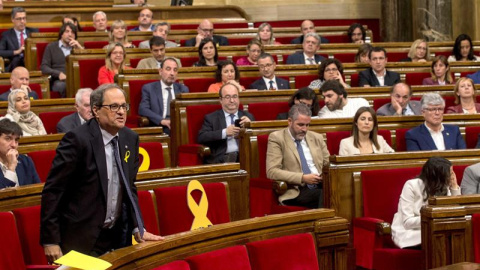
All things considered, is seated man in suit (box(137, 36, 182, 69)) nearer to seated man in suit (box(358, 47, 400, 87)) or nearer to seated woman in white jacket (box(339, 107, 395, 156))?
seated man in suit (box(358, 47, 400, 87))

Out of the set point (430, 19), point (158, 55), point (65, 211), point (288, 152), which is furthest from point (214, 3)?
point (65, 211)

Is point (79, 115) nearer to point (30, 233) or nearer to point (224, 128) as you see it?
point (224, 128)

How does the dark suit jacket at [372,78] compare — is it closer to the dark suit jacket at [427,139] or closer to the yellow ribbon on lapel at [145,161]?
the dark suit jacket at [427,139]

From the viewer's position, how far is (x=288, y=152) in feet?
16.6

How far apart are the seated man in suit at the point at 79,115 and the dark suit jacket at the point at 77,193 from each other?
7.11ft

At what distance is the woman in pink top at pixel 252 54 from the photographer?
23.8 feet

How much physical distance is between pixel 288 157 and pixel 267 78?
1632 mm

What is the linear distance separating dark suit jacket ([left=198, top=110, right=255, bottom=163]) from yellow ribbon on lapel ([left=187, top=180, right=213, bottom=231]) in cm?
173

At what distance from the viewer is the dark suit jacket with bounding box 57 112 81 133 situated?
5340 mm

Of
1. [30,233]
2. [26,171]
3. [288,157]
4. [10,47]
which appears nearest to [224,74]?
[288,157]

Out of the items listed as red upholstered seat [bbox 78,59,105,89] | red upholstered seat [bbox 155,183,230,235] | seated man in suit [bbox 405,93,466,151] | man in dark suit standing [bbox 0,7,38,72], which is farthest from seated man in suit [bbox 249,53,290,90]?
red upholstered seat [bbox 155,183,230,235]

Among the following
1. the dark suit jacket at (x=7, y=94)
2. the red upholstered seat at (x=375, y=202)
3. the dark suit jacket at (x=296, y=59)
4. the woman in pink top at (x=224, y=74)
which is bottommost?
the red upholstered seat at (x=375, y=202)

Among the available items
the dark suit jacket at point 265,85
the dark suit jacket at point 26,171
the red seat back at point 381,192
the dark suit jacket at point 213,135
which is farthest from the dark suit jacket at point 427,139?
the dark suit jacket at point 26,171

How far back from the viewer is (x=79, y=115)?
535 centimetres
